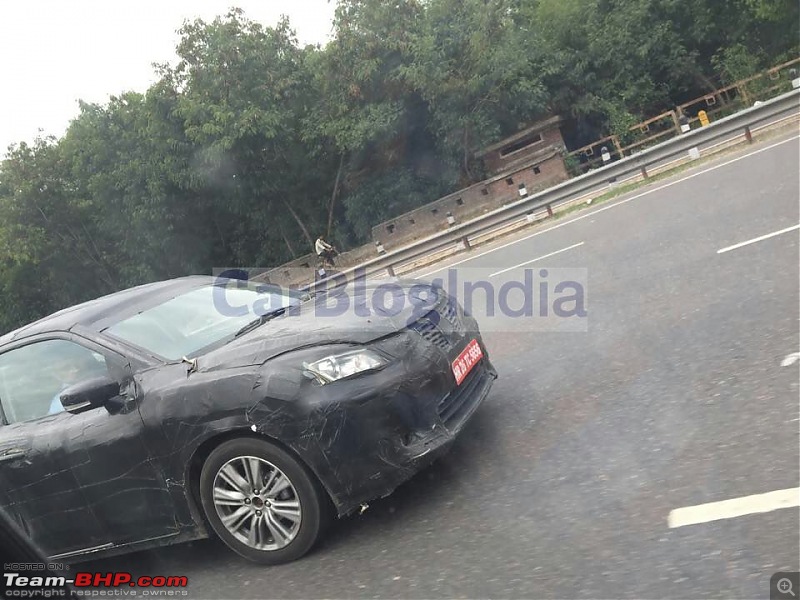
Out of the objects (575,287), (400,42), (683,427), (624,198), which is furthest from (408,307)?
(400,42)

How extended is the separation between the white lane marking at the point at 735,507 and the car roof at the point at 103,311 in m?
3.41

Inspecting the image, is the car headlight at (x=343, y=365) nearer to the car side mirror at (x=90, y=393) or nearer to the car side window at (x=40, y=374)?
the car side mirror at (x=90, y=393)

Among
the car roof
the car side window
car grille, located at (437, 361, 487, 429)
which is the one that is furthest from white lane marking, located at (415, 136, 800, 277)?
the car side window

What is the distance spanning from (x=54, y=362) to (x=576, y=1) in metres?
40.3

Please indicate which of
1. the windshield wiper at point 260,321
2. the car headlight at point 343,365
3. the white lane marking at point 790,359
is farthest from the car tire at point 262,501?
the white lane marking at point 790,359

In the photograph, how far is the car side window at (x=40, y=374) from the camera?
4352 millimetres

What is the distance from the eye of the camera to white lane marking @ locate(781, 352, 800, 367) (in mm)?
4426

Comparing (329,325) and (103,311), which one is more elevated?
(103,311)

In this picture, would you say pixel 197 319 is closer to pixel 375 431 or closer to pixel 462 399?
pixel 375 431

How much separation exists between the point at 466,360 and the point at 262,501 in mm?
1489

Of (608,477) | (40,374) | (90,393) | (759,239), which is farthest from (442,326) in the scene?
(759,239)

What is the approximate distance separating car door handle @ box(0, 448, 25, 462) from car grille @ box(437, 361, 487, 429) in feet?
8.18

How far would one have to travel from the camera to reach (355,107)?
35750 millimetres

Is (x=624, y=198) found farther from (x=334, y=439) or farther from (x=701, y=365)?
(x=334, y=439)
